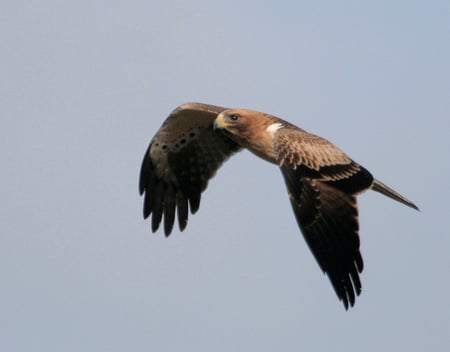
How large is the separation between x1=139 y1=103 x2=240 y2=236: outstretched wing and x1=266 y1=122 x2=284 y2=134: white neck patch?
5.68 ft

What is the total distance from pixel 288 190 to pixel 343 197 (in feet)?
2.20

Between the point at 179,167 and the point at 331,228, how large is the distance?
4995mm

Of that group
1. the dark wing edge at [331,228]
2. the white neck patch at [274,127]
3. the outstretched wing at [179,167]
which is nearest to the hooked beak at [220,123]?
the white neck patch at [274,127]

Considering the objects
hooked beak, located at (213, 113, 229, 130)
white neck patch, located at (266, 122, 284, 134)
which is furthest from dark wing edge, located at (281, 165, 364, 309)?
hooked beak, located at (213, 113, 229, 130)

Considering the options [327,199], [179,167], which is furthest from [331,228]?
[179,167]

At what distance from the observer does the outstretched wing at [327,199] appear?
1298 cm

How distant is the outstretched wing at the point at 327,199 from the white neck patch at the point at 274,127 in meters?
0.75

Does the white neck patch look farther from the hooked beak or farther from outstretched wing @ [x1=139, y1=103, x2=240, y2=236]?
outstretched wing @ [x1=139, y1=103, x2=240, y2=236]

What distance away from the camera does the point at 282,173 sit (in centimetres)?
1420

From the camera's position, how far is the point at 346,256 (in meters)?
13.0

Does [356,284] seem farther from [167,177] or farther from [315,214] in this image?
[167,177]

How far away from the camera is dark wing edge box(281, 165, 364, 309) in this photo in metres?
12.9

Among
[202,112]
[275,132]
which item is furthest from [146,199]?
[275,132]

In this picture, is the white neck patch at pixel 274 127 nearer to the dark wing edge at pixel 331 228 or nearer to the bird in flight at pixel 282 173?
the bird in flight at pixel 282 173
